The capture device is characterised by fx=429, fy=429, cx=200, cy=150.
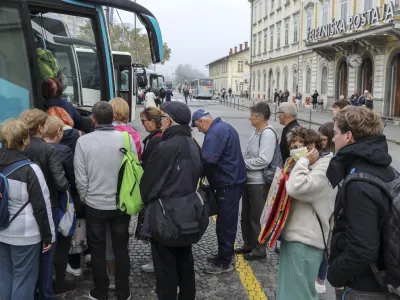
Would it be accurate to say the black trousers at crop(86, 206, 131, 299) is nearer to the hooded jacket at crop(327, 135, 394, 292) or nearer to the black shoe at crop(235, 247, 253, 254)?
the black shoe at crop(235, 247, 253, 254)

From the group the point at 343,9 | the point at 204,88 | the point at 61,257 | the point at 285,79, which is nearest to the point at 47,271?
the point at 61,257

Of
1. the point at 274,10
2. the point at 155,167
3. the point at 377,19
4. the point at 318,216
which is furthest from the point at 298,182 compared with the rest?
the point at 274,10

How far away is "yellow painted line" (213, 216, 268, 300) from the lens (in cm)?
402

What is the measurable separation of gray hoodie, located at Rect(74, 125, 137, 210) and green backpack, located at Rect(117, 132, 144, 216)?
0.05 meters

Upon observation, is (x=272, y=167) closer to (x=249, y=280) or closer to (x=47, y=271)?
(x=249, y=280)

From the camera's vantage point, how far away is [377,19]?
23000mm

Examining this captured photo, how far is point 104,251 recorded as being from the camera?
3820mm

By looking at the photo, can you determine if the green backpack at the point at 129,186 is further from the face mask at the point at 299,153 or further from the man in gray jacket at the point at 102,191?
the face mask at the point at 299,153

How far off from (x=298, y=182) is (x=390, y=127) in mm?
20032

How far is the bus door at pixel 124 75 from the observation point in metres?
17.8

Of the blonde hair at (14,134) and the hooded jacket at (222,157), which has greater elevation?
the blonde hair at (14,134)

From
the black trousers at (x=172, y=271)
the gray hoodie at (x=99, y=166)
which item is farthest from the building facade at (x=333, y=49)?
the black trousers at (x=172, y=271)

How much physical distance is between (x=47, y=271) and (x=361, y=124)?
2663mm

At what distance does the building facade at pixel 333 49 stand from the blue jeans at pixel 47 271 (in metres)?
20.9
